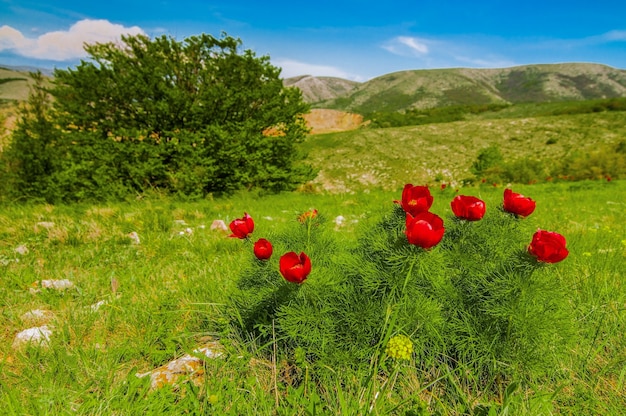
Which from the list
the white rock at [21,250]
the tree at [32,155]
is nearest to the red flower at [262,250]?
the white rock at [21,250]

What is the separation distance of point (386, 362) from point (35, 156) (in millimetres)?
13564

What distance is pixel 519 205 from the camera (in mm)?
1806

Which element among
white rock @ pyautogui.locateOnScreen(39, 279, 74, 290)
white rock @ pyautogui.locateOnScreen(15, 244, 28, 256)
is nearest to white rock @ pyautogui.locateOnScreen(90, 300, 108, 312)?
white rock @ pyautogui.locateOnScreen(39, 279, 74, 290)

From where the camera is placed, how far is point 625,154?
60.7 ft

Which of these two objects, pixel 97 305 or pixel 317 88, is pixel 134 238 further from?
pixel 317 88

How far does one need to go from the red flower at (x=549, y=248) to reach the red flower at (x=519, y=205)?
1.21 feet

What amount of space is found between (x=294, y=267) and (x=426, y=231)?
1.99 ft

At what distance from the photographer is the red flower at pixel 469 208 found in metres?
1.70

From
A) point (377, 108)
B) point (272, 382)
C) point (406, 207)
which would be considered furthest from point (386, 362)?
point (377, 108)

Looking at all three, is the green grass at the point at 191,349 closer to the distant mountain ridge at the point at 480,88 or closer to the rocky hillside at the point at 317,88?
the distant mountain ridge at the point at 480,88

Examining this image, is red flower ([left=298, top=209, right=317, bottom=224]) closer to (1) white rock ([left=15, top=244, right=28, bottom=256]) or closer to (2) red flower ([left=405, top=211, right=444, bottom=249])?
(2) red flower ([left=405, top=211, right=444, bottom=249])

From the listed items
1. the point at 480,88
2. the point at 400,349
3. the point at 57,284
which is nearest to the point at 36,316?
the point at 57,284

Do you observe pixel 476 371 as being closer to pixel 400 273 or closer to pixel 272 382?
pixel 400 273

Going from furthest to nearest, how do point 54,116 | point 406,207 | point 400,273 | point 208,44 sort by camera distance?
point 208,44, point 54,116, point 406,207, point 400,273
